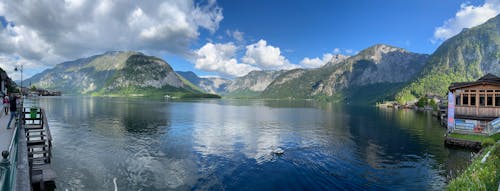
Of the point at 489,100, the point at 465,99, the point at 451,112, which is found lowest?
the point at 451,112

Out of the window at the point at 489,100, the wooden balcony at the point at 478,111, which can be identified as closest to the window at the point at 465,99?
the wooden balcony at the point at 478,111

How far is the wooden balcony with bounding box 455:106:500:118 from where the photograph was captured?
47.5 metres

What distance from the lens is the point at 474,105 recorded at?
163 feet

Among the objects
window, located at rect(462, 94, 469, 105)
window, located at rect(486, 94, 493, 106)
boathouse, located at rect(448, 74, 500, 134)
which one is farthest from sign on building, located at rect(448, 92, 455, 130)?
window, located at rect(486, 94, 493, 106)

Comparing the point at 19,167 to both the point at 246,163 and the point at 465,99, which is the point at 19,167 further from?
the point at 465,99

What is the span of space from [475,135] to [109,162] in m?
62.8

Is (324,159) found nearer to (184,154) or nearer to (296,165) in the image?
(296,165)

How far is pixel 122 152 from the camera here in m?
38.7

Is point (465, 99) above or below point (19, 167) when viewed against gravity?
above

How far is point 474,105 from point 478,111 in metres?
1.38

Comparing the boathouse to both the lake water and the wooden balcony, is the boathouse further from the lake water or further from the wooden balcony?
the lake water

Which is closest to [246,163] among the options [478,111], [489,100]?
[478,111]

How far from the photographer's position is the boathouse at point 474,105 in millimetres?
47719

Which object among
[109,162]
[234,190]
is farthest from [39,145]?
[234,190]
